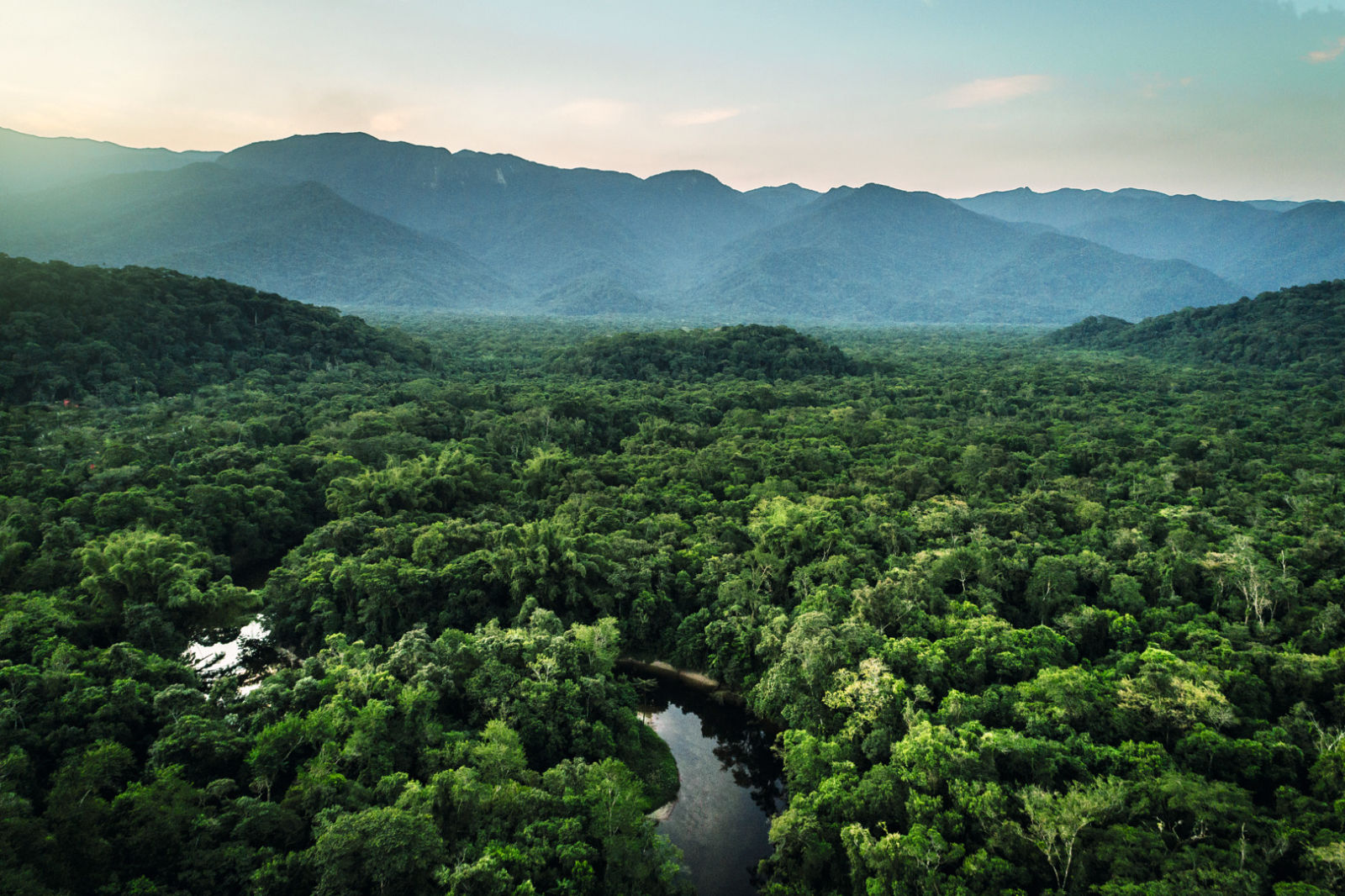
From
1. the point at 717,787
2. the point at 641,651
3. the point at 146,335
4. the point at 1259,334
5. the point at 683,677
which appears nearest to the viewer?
the point at 717,787

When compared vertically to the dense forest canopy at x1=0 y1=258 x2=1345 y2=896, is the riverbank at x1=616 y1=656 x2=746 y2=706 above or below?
below

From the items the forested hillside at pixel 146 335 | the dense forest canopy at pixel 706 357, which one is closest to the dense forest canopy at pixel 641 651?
the forested hillside at pixel 146 335

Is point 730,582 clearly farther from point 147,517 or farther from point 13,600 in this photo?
point 147,517

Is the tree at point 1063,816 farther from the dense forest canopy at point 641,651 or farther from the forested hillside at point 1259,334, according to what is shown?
the forested hillside at point 1259,334

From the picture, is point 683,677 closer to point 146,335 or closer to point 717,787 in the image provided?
point 717,787

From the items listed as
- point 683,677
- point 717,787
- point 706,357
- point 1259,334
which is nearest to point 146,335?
point 706,357

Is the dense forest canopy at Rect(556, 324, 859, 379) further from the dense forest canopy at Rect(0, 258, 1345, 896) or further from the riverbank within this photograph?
the riverbank

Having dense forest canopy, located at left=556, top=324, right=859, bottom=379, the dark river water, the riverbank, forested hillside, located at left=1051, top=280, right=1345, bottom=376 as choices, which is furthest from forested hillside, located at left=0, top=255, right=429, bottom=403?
forested hillside, located at left=1051, top=280, right=1345, bottom=376
